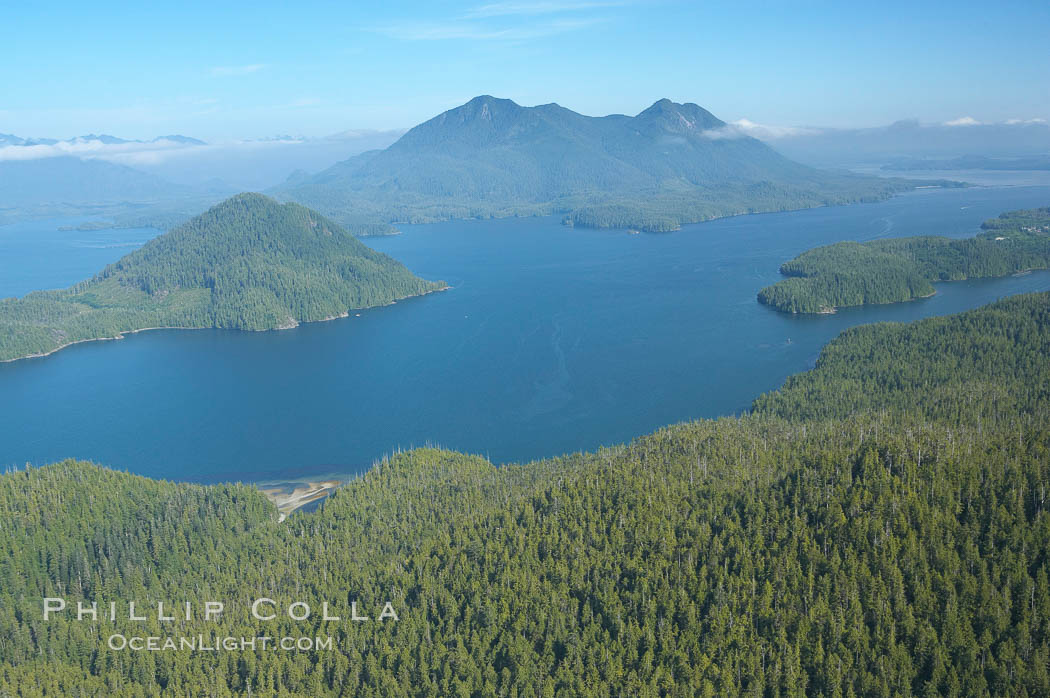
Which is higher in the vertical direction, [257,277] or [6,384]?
[257,277]

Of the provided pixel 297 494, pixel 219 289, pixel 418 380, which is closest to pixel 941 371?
pixel 418 380

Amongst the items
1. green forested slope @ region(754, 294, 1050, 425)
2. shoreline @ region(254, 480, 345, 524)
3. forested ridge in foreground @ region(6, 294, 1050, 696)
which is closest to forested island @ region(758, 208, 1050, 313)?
green forested slope @ region(754, 294, 1050, 425)

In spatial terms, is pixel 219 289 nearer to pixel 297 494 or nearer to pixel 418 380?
pixel 418 380

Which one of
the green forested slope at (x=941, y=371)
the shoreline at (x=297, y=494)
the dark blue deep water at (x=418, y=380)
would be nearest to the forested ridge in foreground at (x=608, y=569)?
the green forested slope at (x=941, y=371)

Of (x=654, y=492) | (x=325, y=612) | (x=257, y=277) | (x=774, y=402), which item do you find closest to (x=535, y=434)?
(x=774, y=402)

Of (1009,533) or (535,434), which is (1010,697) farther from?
(535,434)

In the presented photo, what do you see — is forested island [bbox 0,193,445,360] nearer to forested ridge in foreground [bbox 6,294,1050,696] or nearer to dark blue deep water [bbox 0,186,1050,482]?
dark blue deep water [bbox 0,186,1050,482]
